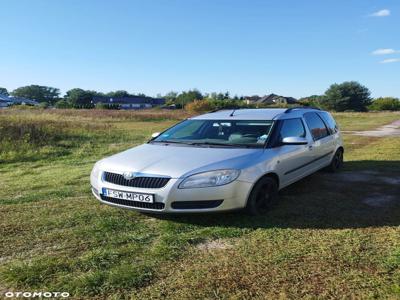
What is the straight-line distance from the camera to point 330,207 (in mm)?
5449

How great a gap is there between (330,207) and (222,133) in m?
1.83

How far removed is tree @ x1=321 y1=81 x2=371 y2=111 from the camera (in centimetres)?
8275

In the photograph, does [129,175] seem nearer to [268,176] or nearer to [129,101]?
[268,176]

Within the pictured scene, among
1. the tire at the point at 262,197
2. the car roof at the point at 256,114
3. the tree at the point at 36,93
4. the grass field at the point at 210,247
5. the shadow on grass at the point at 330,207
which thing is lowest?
the grass field at the point at 210,247

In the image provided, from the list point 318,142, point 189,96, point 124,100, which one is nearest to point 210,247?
point 318,142

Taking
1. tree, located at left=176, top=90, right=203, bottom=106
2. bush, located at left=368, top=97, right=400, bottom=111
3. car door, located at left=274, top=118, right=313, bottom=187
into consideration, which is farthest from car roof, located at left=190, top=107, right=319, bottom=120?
tree, located at left=176, top=90, right=203, bottom=106

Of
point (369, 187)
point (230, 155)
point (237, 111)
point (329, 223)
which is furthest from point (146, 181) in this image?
point (369, 187)

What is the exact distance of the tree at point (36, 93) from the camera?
156 meters

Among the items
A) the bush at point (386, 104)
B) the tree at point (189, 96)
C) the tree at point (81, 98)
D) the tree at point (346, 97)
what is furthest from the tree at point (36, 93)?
the bush at point (386, 104)

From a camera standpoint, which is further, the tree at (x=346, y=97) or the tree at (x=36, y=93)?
the tree at (x=36, y=93)

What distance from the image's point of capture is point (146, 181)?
457cm

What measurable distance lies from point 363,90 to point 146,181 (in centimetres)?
8830

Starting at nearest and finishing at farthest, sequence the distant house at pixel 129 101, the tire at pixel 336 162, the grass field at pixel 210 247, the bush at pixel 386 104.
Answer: the grass field at pixel 210 247 < the tire at pixel 336 162 < the bush at pixel 386 104 < the distant house at pixel 129 101

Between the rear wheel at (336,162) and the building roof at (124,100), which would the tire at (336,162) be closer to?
the rear wheel at (336,162)
